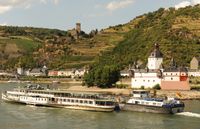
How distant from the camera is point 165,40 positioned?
15212cm

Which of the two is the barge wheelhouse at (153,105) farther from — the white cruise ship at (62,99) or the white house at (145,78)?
the white house at (145,78)

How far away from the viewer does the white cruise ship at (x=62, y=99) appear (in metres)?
65.2

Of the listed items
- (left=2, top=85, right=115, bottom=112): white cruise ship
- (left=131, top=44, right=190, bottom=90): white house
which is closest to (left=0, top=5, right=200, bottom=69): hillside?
(left=131, top=44, right=190, bottom=90): white house

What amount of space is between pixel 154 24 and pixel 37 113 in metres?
124

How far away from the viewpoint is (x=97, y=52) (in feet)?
631

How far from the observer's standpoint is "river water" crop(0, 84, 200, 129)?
174 feet

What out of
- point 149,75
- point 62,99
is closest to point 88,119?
point 62,99

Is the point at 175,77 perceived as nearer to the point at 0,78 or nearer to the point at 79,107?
the point at 79,107

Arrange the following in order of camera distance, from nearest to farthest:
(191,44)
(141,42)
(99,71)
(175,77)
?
1. (175,77)
2. (99,71)
3. (191,44)
4. (141,42)

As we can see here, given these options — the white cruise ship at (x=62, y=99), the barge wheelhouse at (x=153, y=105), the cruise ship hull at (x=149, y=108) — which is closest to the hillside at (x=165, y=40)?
the white cruise ship at (x=62, y=99)

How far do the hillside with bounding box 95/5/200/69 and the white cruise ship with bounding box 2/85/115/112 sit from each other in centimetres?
6306

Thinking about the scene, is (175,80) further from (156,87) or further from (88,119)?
(88,119)

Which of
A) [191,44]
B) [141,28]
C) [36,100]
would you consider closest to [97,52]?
[141,28]

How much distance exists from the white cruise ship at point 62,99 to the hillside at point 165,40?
63060 millimetres
